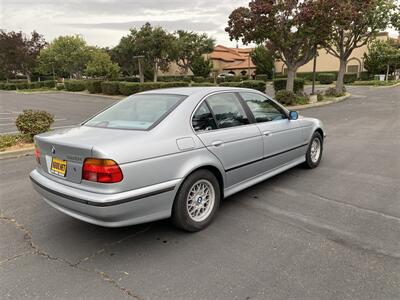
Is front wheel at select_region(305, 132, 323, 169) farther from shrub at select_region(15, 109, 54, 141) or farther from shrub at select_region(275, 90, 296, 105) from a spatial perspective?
shrub at select_region(275, 90, 296, 105)

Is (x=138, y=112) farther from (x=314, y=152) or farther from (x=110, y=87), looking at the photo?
(x=110, y=87)

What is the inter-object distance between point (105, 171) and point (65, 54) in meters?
51.0

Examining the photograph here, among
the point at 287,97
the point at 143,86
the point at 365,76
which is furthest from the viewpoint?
the point at 365,76

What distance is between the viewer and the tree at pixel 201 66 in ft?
166

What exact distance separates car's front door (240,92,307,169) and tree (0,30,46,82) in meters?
53.9

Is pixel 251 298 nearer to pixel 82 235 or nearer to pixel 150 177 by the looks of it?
pixel 150 177

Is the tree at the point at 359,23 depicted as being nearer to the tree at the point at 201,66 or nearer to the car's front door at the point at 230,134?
the car's front door at the point at 230,134

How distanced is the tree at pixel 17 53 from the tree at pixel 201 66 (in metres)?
25.4

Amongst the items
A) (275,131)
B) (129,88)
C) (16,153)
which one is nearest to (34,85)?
(129,88)

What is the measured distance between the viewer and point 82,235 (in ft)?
11.2

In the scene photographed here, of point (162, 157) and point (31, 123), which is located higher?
point (162, 157)

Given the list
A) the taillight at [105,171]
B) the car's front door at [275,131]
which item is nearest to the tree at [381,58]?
the car's front door at [275,131]

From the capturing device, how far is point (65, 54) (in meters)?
47.8

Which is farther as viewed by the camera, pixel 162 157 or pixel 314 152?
pixel 314 152
